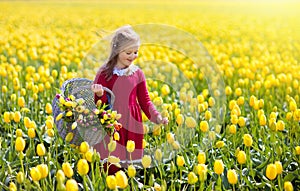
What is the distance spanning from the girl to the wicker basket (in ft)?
0.20

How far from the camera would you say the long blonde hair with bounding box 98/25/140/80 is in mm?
3639

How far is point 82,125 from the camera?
11.5 ft

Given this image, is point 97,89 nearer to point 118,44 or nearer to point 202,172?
point 118,44

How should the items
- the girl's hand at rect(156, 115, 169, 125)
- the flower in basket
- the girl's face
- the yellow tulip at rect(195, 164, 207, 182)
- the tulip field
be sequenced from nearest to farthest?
the yellow tulip at rect(195, 164, 207, 182) → the tulip field → the flower in basket → the girl's face → the girl's hand at rect(156, 115, 169, 125)

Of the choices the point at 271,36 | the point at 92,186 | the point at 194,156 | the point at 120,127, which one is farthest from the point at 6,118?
the point at 271,36

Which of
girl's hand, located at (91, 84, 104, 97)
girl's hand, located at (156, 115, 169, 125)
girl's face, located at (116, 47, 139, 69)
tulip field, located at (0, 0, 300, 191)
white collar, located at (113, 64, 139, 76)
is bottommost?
tulip field, located at (0, 0, 300, 191)

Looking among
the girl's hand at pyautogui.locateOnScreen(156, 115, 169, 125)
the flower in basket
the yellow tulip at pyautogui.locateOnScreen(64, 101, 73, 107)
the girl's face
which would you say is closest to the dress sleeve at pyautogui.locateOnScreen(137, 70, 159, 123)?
the girl's hand at pyautogui.locateOnScreen(156, 115, 169, 125)

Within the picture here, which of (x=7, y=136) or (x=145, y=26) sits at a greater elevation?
(x=145, y=26)

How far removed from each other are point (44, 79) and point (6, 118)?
4.70 ft

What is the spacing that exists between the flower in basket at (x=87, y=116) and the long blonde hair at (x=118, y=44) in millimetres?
293

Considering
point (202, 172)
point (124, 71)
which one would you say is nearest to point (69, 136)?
point (124, 71)

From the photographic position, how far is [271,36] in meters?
12.1

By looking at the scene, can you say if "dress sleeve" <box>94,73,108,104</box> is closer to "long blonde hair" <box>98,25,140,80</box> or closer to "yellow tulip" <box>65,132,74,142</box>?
"long blonde hair" <box>98,25,140,80</box>

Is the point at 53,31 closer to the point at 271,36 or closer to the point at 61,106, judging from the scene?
the point at 271,36
